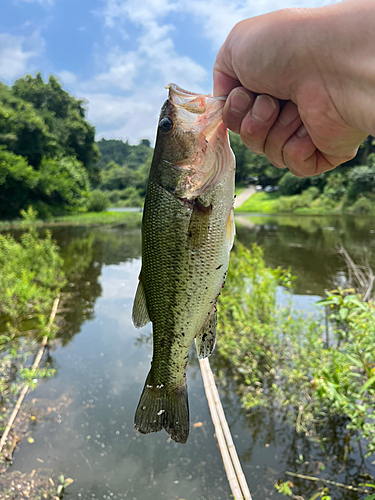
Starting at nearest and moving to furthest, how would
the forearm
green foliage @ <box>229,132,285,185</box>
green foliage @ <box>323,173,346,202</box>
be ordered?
the forearm → green foliage @ <box>323,173,346,202</box> → green foliage @ <box>229,132,285,185</box>

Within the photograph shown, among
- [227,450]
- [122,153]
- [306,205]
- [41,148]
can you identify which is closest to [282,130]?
[227,450]

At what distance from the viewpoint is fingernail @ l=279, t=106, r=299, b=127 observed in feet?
5.41

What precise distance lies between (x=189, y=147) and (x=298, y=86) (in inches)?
20.6

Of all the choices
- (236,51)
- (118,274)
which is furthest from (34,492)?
(118,274)

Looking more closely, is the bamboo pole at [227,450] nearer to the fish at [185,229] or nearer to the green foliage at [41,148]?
the fish at [185,229]

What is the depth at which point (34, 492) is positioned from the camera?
3.67 meters

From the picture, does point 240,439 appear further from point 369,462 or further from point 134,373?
point 134,373

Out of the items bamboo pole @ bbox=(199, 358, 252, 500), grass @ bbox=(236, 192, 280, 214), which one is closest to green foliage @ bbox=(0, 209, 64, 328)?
bamboo pole @ bbox=(199, 358, 252, 500)

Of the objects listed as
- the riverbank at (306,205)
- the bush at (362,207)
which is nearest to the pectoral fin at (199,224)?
the riverbank at (306,205)

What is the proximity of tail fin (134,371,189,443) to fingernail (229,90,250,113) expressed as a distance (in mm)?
1384

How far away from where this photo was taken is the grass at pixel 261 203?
125 feet

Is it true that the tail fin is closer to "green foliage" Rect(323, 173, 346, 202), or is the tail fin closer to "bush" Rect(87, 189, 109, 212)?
"green foliage" Rect(323, 173, 346, 202)

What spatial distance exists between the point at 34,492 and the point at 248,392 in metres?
2.99

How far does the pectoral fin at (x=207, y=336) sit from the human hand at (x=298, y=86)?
0.94 m
